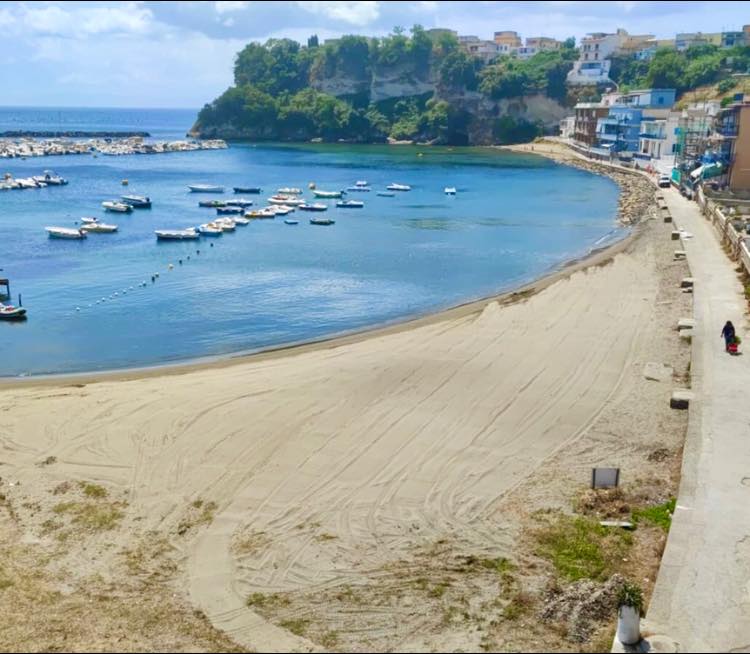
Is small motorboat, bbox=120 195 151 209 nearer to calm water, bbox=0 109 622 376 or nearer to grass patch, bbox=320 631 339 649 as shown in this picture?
calm water, bbox=0 109 622 376

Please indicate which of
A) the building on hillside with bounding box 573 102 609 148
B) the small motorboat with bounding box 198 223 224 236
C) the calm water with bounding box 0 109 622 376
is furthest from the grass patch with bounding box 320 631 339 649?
the building on hillside with bounding box 573 102 609 148

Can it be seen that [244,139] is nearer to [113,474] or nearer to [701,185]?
[701,185]

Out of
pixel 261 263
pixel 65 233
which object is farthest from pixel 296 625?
pixel 65 233

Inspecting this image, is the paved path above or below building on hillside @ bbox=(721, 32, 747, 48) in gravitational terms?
below

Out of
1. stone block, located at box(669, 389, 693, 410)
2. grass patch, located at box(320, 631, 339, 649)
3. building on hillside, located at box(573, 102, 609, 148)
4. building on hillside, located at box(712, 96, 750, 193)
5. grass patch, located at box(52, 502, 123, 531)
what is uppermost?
building on hillside, located at box(573, 102, 609, 148)

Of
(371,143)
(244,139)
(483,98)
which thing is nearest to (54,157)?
(244,139)

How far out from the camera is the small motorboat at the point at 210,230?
6219cm

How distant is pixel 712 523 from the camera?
16.8m

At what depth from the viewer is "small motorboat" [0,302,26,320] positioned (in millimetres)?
37781

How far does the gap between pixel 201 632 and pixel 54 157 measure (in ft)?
460

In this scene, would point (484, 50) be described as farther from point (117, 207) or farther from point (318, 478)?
point (318, 478)

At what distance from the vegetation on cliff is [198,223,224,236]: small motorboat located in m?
111

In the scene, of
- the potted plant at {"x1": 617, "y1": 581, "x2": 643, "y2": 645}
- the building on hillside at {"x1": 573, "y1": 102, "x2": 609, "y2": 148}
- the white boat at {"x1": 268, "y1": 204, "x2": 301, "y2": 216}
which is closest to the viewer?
the potted plant at {"x1": 617, "y1": 581, "x2": 643, "y2": 645}

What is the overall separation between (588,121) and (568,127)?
867 inches
